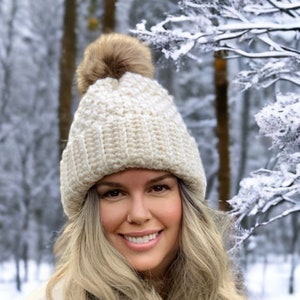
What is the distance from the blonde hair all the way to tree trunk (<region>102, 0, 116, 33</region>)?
10.6 feet

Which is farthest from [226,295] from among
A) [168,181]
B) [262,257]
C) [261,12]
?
[262,257]

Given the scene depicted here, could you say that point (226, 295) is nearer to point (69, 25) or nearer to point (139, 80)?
point (139, 80)

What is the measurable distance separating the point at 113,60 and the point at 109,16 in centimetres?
326

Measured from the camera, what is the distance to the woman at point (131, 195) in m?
2.15

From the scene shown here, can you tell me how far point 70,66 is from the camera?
609 centimetres

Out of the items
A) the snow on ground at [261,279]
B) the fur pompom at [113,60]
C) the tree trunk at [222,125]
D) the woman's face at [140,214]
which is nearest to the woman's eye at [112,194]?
the woman's face at [140,214]

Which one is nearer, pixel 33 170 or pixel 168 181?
pixel 168 181

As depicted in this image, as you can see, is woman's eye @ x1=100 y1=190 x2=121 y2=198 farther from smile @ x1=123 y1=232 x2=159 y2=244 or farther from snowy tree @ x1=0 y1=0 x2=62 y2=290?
snowy tree @ x1=0 y1=0 x2=62 y2=290

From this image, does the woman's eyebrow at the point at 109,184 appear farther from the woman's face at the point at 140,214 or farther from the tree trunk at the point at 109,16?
the tree trunk at the point at 109,16

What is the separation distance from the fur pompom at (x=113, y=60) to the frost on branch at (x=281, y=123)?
741 millimetres

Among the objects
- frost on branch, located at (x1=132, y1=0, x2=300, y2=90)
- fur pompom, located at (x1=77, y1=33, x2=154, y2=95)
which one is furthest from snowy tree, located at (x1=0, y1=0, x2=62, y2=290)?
fur pompom, located at (x1=77, y1=33, x2=154, y2=95)

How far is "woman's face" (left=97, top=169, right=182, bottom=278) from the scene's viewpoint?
2125 mm

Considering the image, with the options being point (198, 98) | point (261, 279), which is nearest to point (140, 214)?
point (198, 98)

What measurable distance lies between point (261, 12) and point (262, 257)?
16956mm
